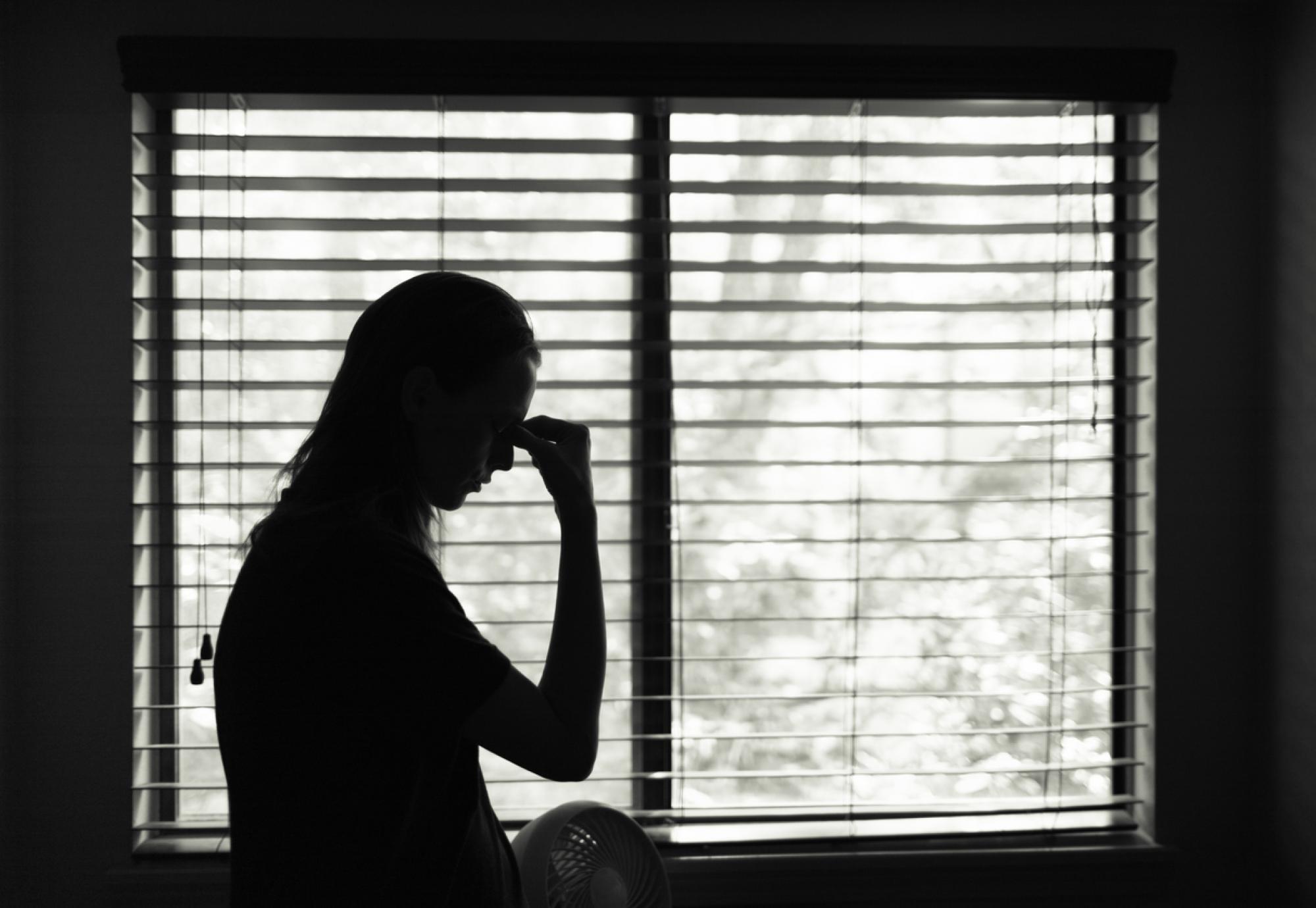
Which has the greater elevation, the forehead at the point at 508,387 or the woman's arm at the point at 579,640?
the forehead at the point at 508,387

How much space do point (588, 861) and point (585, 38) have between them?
4.43 feet

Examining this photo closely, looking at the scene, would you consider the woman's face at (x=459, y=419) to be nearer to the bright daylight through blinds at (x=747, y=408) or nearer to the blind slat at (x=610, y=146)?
the bright daylight through blinds at (x=747, y=408)

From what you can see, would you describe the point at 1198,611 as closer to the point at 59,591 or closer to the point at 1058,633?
the point at 1058,633

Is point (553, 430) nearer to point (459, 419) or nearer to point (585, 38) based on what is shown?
point (459, 419)

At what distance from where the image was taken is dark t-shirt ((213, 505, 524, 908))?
81 centimetres

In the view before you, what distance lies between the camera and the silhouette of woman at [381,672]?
81 cm

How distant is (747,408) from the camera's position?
1.71m

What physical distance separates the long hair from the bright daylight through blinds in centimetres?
70

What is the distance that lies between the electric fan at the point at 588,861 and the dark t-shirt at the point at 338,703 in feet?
1.37

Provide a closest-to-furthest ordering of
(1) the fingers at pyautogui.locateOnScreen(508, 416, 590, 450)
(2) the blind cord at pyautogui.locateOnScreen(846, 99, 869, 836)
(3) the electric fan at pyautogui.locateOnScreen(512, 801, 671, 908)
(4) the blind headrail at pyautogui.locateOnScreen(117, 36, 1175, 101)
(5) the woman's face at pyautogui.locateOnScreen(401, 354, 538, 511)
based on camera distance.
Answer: (5) the woman's face at pyautogui.locateOnScreen(401, 354, 538, 511) → (1) the fingers at pyautogui.locateOnScreen(508, 416, 590, 450) → (3) the electric fan at pyautogui.locateOnScreen(512, 801, 671, 908) → (4) the blind headrail at pyautogui.locateOnScreen(117, 36, 1175, 101) → (2) the blind cord at pyautogui.locateOnScreen(846, 99, 869, 836)

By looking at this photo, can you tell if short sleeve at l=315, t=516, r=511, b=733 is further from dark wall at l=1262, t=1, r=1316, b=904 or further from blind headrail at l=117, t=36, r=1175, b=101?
dark wall at l=1262, t=1, r=1316, b=904

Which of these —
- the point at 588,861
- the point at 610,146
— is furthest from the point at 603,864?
the point at 610,146

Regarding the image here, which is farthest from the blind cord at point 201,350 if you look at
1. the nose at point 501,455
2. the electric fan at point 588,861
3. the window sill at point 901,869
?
→ the nose at point 501,455

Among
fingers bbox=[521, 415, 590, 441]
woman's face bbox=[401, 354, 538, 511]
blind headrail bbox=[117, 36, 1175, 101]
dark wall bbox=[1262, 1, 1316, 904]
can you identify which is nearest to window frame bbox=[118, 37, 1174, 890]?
blind headrail bbox=[117, 36, 1175, 101]
